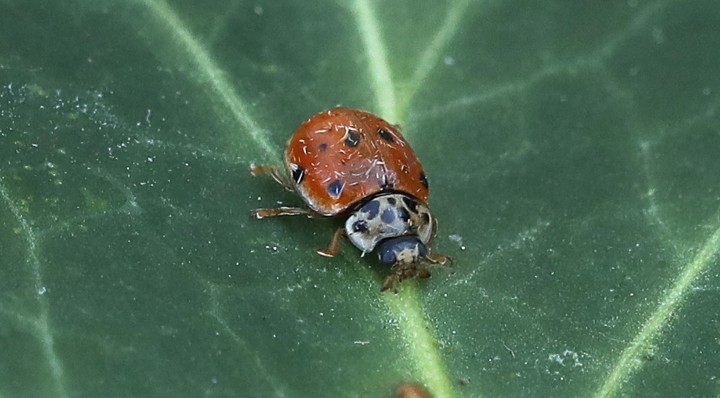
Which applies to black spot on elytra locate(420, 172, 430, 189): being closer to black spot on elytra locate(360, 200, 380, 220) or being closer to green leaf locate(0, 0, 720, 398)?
green leaf locate(0, 0, 720, 398)

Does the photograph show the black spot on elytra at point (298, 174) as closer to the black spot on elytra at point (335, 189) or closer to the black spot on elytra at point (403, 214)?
the black spot on elytra at point (335, 189)

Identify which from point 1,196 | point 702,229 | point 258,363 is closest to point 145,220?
point 1,196

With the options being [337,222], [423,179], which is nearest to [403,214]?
[423,179]

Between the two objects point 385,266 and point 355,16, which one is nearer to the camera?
point 385,266

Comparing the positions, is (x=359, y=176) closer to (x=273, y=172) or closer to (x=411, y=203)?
(x=411, y=203)

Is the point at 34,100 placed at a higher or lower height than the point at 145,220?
higher

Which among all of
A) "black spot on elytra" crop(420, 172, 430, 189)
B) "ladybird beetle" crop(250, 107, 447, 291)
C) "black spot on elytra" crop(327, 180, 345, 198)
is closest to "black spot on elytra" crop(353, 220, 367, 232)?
"ladybird beetle" crop(250, 107, 447, 291)

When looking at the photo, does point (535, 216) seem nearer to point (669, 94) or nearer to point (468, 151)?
point (468, 151)
